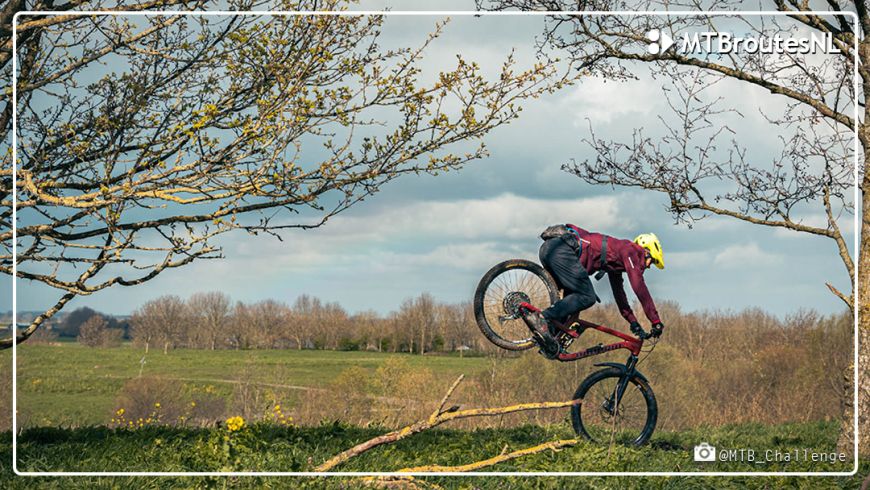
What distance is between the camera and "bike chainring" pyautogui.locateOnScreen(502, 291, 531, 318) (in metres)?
6.74

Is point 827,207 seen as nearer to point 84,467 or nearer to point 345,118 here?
point 345,118

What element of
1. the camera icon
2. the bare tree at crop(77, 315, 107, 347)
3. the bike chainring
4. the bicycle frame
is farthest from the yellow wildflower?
the bare tree at crop(77, 315, 107, 347)

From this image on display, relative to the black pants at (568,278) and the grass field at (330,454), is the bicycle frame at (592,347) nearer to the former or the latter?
the black pants at (568,278)

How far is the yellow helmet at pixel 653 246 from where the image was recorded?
6539mm

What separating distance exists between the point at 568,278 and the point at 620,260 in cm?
46

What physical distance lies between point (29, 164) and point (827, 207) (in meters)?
9.60

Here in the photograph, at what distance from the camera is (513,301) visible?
676 centimetres

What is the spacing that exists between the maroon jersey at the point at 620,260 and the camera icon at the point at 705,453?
229 centimetres

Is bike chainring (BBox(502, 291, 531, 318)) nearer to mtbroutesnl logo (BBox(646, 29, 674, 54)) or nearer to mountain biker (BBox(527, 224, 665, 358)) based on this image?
mountain biker (BBox(527, 224, 665, 358))

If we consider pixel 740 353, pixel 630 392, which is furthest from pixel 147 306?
pixel 740 353

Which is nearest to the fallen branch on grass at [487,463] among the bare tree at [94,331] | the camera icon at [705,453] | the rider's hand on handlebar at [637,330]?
the rider's hand on handlebar at [637,330]

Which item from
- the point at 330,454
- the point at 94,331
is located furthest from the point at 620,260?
the point at 94,331

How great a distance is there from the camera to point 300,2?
785cm

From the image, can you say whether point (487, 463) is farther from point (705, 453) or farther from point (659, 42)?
point (659, 42)
